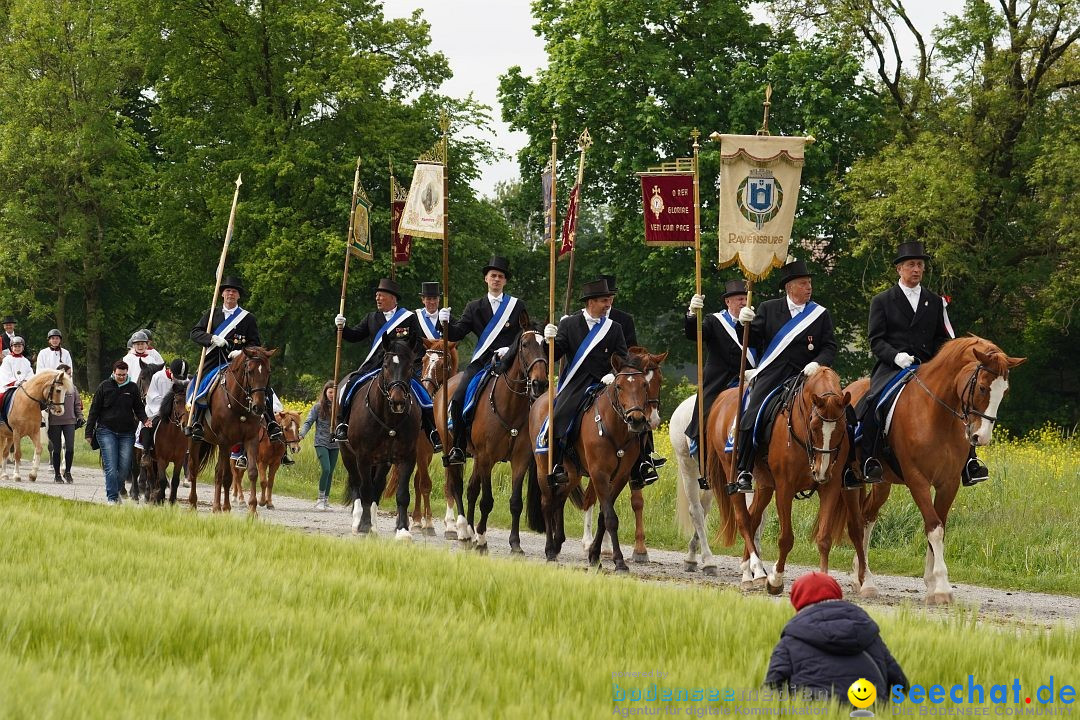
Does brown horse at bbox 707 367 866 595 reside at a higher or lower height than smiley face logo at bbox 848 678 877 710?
higher

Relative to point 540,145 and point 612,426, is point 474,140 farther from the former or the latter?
point 612,426

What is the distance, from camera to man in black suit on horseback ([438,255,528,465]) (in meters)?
16.2

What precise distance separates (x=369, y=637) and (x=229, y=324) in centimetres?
1187

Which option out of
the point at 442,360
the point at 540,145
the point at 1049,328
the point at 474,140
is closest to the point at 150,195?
the point at 474,140

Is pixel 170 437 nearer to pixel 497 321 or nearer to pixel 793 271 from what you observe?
pixel 497 321

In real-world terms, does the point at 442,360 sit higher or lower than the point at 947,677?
higher

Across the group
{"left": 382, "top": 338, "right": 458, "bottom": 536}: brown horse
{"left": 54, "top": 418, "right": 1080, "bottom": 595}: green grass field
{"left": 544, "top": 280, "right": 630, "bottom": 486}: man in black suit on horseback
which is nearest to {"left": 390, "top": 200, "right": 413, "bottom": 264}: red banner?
{"left": 382, "top": 338, "right": 458, "bottom": 536}: brown horse

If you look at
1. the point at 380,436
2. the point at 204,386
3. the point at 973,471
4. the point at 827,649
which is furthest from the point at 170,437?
the point at 827,649

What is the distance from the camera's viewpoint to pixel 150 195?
153 feet

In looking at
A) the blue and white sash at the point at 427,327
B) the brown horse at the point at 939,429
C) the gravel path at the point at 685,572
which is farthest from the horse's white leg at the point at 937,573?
the blue and white sash at the point at 427,327

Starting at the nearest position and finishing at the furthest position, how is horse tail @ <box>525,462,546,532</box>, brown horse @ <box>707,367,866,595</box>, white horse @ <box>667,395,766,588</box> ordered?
brown horse @ <box>707,367,866,595</box>
white horse @ <box>667,395,766,588</box>
horse tail @ <box>525,462,546,532</box>

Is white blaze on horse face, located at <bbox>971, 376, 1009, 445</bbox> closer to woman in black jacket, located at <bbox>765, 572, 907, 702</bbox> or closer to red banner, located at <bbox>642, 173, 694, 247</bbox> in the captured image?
red banner, located at <bbox>642, 173, 694, 247</bbox>

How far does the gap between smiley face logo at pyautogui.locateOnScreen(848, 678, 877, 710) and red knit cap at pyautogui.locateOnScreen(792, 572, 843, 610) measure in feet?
1.55

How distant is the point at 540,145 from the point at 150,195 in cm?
1431
